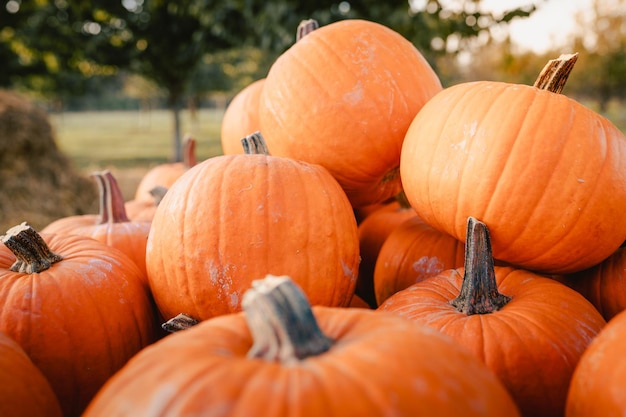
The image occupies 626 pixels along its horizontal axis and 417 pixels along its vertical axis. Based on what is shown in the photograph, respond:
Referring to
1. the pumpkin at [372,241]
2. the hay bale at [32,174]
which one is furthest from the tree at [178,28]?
the pumpkin at [372,241]

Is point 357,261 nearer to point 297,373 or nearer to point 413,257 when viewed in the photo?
point 413,257

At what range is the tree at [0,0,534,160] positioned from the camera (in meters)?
5.77

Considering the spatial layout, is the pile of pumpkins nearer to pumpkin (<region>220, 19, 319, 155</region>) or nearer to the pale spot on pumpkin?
the pale spot on pumpkin

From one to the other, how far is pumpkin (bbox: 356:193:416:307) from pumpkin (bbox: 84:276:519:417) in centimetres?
123

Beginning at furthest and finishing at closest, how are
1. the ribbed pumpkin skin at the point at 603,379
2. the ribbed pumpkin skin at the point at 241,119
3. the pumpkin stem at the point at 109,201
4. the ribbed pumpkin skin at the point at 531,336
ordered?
the ribbed pumpkin skin at the point at 241,119 → the pumpkin stem at the point at 109,201 → the ribbed pumpkin skin at the point at 531,336 → the ribbed pumpkin skin at the point at 603,379

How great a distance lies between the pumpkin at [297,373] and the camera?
0.67 metres

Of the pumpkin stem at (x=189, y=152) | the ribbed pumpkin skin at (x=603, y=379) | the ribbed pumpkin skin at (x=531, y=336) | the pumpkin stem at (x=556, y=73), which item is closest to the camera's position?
the ribbed pumpkin skin at (x=603, y=379)

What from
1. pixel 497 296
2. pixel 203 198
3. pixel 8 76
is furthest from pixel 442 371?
pixel 8 76

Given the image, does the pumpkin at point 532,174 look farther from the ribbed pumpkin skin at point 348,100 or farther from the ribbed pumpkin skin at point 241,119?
the ribbed pumpkin skin at point 241,119

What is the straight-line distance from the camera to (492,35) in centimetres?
605

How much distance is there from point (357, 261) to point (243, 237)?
0.35 metres

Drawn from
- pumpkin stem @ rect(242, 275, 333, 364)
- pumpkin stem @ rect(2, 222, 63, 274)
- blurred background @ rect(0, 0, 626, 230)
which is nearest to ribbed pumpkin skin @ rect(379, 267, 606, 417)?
pumpkin stem @ rect(242, 275, 333, 364)

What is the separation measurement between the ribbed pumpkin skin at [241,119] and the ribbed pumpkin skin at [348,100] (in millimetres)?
473

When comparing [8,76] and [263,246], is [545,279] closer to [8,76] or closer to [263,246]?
[263,246]
